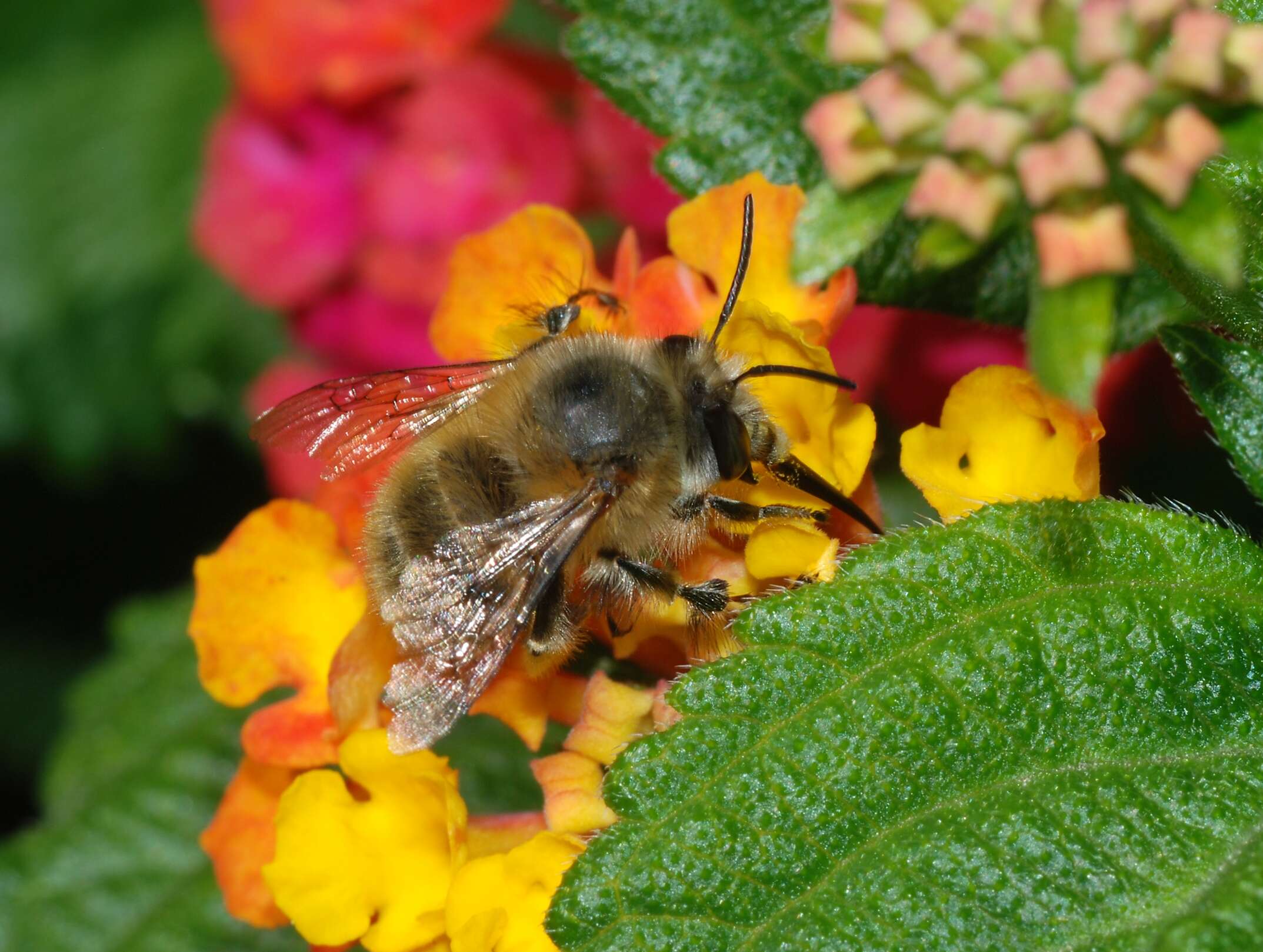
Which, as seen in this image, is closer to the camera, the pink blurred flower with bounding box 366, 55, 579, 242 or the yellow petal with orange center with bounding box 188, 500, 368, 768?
the yellow petal with orange center with bounding box 188, 500, 368, 768

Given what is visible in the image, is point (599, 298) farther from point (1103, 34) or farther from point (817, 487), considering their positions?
point (1103, 34)

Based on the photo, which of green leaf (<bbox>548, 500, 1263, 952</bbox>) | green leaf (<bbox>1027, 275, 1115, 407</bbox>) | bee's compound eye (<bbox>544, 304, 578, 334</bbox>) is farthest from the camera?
bee's compound eye (<bbox>544, 304, 578, 334</bbox>)

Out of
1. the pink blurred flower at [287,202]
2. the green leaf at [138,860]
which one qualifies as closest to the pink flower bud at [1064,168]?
the green leaf at [138,860]

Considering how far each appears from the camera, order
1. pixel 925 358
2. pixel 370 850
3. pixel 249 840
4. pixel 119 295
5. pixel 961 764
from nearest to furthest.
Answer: pixel 961 764 < pixel 370 850 < pixel 249 840 < pixel 925 358 < pixel 119 295

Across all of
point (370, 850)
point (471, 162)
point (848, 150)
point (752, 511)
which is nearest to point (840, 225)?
point (848, 150)

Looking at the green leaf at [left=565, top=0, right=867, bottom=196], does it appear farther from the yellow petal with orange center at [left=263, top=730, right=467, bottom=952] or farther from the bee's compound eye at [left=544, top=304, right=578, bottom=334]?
the yellow petal with orange center at [left=263, top=730, right=467, bottom=952]

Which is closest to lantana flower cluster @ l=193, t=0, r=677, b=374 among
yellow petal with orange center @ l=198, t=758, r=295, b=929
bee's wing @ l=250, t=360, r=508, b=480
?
bee's wing @ l=250, t=360, r=508, b=480

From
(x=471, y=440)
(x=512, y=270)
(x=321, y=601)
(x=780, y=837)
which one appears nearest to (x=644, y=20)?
(x=512, y=270)

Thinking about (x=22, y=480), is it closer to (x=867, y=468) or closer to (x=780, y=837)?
(x=867, y=468)
